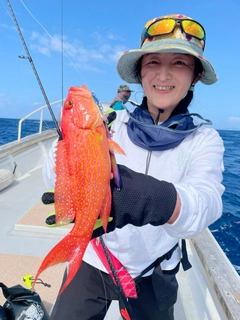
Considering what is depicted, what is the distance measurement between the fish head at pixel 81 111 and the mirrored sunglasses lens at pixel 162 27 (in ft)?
2.42

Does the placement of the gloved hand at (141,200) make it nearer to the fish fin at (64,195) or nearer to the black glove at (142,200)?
the black glove at (142,200)

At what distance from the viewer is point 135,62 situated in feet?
6.03

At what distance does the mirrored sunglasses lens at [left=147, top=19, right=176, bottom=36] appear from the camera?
1.62 m

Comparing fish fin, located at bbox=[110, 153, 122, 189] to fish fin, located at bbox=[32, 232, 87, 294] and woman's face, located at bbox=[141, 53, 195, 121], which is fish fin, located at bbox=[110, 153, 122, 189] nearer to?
fish fin, located at bbox=[32, 232, 87, 294]

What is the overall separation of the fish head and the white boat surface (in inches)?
60.5

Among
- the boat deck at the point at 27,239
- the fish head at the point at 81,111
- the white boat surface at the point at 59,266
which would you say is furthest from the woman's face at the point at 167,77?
the boat deck at the point at 27,239

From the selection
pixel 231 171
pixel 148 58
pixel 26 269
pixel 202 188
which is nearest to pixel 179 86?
pixel 148 58

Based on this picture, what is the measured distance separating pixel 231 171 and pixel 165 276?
10.4 m

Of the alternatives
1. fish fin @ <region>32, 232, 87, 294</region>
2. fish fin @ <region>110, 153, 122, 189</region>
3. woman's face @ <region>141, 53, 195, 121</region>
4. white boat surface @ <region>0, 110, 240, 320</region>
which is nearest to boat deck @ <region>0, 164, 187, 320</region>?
white boat surface @ <region>0, 110, 240, 320</region>

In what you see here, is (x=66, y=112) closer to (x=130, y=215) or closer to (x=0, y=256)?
(x=130, y=215)

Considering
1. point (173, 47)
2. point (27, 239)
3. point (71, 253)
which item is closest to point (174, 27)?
point (173, 47)

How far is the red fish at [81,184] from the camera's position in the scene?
1054mm

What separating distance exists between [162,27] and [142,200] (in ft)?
3.83

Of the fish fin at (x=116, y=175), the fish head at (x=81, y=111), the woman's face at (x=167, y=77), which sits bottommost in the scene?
the fish fin at (x=116, y=175)
